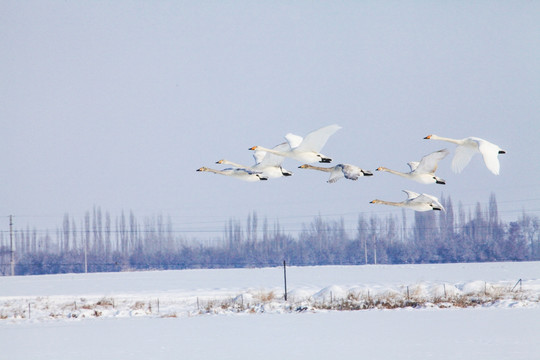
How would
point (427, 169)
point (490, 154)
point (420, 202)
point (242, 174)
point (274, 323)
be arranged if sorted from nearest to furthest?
1. point (490, 154)
2. point (427, 169)
3. point (420, 202)
4. point (242, 174)
5. point (274, 323)

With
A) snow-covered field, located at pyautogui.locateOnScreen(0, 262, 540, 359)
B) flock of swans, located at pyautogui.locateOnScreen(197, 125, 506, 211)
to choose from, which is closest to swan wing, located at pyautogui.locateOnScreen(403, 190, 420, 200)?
flock of swans, located at pyautogui.locateOnScreen(197, 125, 506, 211)

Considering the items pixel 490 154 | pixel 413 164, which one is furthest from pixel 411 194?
pixel 490 154

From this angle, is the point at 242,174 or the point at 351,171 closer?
A: the point at 351,171

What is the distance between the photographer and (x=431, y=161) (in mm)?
9352

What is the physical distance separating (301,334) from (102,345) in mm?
5365

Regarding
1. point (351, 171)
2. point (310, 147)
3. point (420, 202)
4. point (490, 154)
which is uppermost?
point (310, 147)

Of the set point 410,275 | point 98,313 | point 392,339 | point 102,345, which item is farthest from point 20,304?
point 410,275

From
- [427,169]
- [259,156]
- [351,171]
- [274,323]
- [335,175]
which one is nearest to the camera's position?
[351,171]

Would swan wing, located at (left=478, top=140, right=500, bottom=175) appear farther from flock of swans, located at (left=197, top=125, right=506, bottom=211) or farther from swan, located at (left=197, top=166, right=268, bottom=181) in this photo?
swan, located at (left=197, top=166, right=268, bottom=181)

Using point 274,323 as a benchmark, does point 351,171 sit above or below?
above

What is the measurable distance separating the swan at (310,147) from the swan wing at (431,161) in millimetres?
1137

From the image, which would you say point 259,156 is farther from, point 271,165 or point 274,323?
point 274,323

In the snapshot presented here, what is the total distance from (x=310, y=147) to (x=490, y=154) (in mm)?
2164

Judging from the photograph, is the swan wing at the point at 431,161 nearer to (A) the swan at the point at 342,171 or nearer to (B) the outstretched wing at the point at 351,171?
(A) the swan at the point at 342,171
